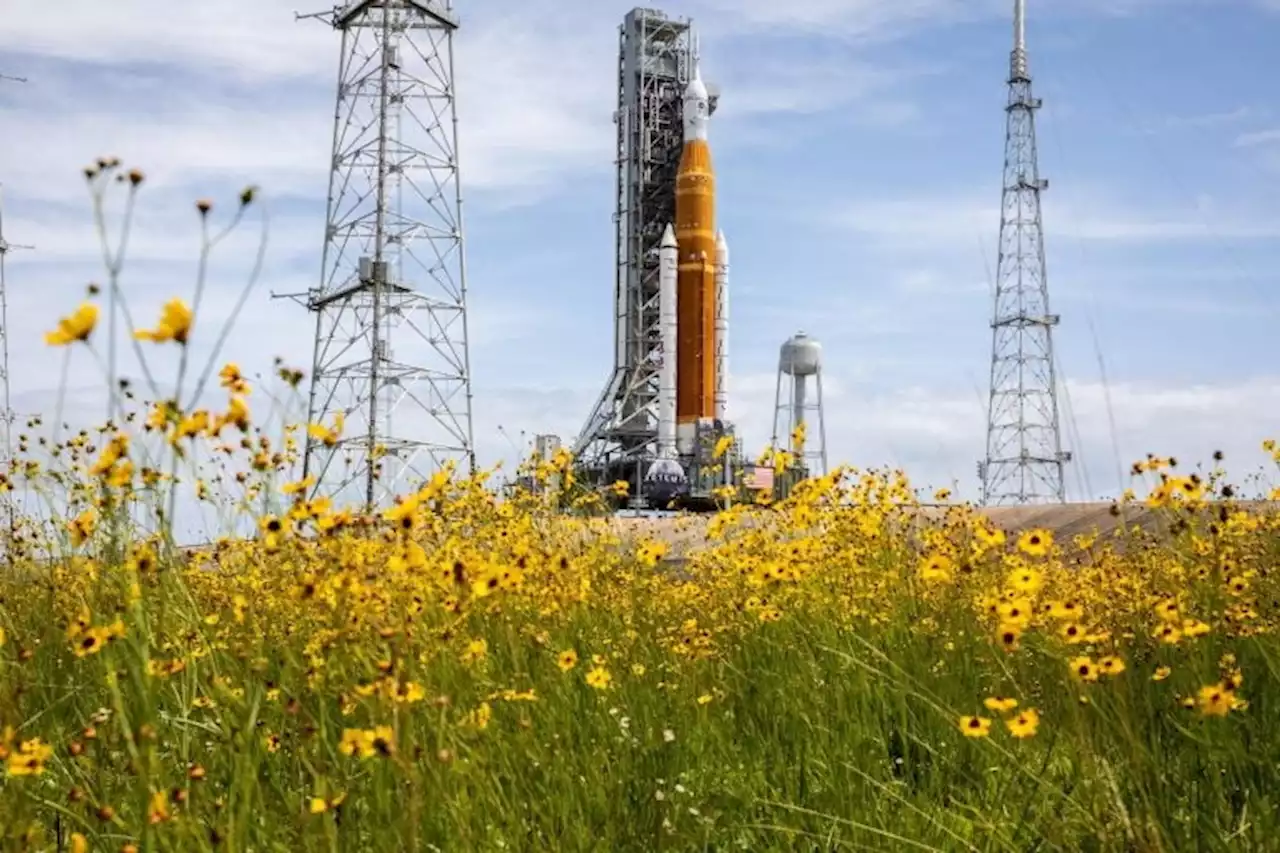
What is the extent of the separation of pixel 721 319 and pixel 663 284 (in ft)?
9.31

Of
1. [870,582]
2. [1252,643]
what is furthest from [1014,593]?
[870,582]

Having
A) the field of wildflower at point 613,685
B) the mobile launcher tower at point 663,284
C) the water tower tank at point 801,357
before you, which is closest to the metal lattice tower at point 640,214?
Answer: the mobile launcher tower at point 663,284

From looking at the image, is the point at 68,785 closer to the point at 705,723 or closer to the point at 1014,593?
the point at 705,723

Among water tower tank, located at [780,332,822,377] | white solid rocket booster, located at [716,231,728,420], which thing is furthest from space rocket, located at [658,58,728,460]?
water tower tank, located at [780,332,822,377]

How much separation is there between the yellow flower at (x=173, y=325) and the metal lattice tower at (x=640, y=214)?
44.4 metres

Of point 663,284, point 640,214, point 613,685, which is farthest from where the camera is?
point 640,214

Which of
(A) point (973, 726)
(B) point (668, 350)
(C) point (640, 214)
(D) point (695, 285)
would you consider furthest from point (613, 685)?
(C) point (640, 214)

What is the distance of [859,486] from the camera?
716cm

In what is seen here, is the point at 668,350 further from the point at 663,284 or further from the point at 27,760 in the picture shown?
the point at 27,760

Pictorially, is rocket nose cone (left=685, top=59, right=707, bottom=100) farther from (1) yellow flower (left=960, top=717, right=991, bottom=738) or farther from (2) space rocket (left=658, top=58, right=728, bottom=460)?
(1) yellow flower (left=960, top=717, right=991, bottom=738)

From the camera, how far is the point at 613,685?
16.9ft

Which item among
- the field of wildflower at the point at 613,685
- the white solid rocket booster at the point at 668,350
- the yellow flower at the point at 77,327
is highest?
the white solid rocket booster at the point at 668,350

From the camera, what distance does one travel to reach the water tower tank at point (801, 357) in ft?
165

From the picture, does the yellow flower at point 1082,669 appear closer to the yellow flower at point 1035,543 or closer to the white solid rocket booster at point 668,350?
the yellow flower at point 1035,543
